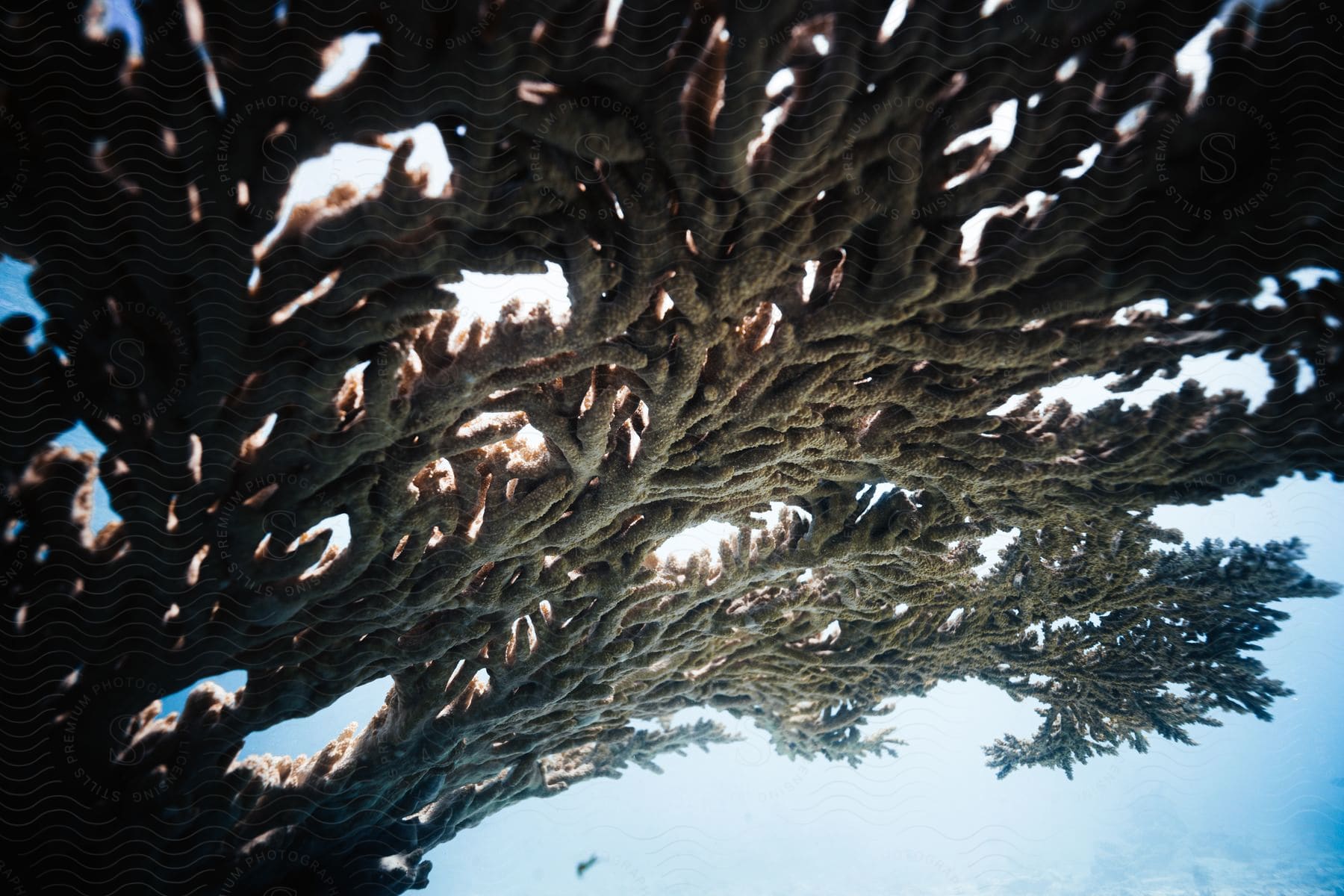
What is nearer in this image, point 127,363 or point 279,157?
point 279,157

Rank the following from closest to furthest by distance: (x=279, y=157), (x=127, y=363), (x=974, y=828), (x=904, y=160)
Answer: (x=279, y=157) < (x=904, y=160) < (x=127, y=363) < (x=974, y=828)

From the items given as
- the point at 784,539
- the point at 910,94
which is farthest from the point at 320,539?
the point at 910,94

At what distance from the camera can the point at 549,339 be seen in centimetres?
285

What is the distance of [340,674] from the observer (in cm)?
430

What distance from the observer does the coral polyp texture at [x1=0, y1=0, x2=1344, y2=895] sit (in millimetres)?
2223

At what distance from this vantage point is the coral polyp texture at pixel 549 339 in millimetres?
2223

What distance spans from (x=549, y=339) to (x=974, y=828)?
103m

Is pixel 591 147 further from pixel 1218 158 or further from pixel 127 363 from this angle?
pixel 1218 158

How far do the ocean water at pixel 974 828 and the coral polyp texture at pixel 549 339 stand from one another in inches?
2011

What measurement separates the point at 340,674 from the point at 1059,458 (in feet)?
17.2

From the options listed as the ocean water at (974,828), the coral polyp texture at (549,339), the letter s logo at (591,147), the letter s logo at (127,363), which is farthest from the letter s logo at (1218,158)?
the ocean water at (974,828)

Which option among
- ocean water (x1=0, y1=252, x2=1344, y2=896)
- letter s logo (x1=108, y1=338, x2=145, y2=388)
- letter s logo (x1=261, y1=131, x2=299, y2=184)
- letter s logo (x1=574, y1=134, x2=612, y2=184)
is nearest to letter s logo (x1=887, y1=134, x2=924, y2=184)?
letter s logo (x1=574, y1=134, x2=612, y2=184)

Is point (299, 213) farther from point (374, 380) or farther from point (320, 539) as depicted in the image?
point (320, 539)

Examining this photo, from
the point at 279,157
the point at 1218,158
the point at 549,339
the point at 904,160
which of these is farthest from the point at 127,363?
the point at 1218,158
